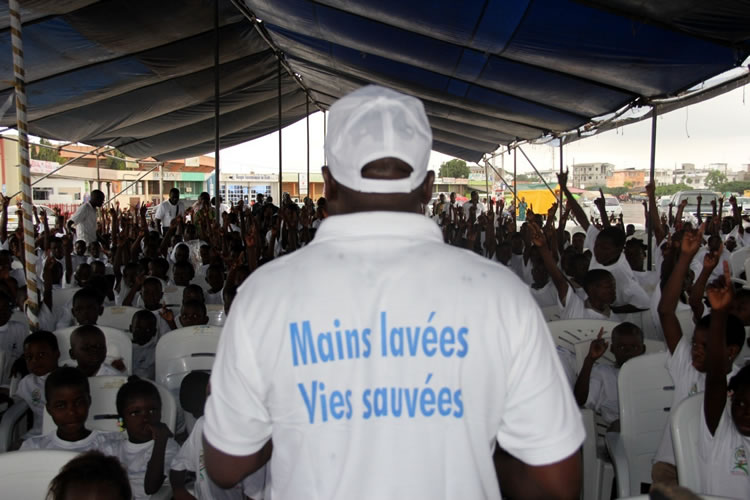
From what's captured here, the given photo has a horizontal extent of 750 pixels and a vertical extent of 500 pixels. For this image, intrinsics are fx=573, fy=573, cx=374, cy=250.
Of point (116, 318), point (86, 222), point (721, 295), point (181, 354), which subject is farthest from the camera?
point (86, 222)

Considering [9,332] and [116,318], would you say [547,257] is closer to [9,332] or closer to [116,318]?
[116,318]

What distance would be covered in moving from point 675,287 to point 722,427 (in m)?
0.61

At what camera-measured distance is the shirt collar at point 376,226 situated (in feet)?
3.29

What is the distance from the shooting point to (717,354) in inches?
81.0

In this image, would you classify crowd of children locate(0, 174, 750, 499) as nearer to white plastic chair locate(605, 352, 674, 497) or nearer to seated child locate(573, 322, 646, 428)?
seated child locate(573, 322, 646, 428)

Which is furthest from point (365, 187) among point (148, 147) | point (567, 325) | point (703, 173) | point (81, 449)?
point (703, 173)

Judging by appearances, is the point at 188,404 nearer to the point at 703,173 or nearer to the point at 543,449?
the point at 543,449

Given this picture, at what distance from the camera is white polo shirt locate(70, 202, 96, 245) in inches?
309

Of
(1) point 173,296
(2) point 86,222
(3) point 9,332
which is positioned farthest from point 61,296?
(2) point 86,222

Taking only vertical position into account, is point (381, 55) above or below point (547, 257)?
above

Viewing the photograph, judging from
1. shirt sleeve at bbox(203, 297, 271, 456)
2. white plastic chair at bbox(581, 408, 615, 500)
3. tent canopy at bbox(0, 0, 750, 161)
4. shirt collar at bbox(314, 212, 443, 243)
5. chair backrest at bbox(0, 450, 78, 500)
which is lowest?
white plastic chair at bbox(581, 408, 615, 500)

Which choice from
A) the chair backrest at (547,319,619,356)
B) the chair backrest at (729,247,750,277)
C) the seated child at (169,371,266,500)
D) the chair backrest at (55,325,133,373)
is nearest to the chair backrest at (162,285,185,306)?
the chair backrest at (55,325,133,373)

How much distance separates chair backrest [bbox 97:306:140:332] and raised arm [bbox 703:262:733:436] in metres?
3.91

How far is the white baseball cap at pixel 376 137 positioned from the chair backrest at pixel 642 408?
235cm
